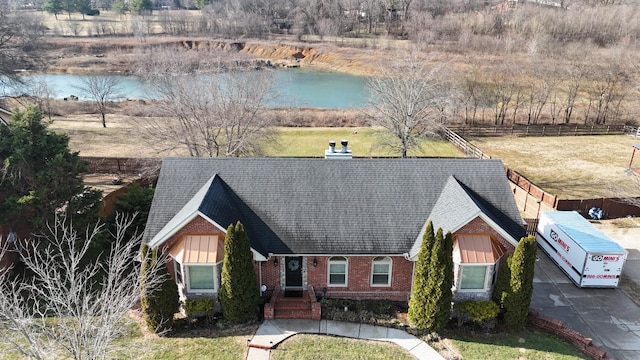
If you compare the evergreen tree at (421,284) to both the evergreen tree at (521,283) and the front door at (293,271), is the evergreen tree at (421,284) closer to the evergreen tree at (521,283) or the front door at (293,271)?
the evergreen tree at (521,283)

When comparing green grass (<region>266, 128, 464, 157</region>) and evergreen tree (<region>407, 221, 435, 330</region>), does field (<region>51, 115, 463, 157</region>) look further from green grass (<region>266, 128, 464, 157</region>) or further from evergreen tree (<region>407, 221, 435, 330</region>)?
evergreen tree (<region>407, 221, 435, 330</region>)

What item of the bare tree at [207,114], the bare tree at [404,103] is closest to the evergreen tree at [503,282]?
the bare tree at [207,114]

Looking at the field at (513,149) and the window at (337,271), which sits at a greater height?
the window at (337,271)

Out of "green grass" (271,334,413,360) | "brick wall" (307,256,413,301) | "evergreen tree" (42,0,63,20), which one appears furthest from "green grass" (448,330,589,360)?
"evergreen tree" (42,0,63,20)

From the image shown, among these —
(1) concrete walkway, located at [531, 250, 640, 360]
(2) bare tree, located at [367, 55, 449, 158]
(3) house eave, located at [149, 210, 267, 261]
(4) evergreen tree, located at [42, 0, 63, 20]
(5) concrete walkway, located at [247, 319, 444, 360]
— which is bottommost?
(1) concrete walkway, located at [531, 250, 640, 360]

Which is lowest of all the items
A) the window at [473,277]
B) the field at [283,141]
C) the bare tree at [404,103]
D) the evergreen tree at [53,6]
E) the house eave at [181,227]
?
the field at [283,141]

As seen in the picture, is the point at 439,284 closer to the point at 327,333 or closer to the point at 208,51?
the point at 327,333

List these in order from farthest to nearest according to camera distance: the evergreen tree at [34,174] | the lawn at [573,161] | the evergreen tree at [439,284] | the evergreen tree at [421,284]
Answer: the lawn at [573,161], the evergreen tree at [34,174], the evergreen tree at [421,284], the evergreen tree at [439,284]

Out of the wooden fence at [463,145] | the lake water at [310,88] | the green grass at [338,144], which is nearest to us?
the wooden fence at [463,145]
